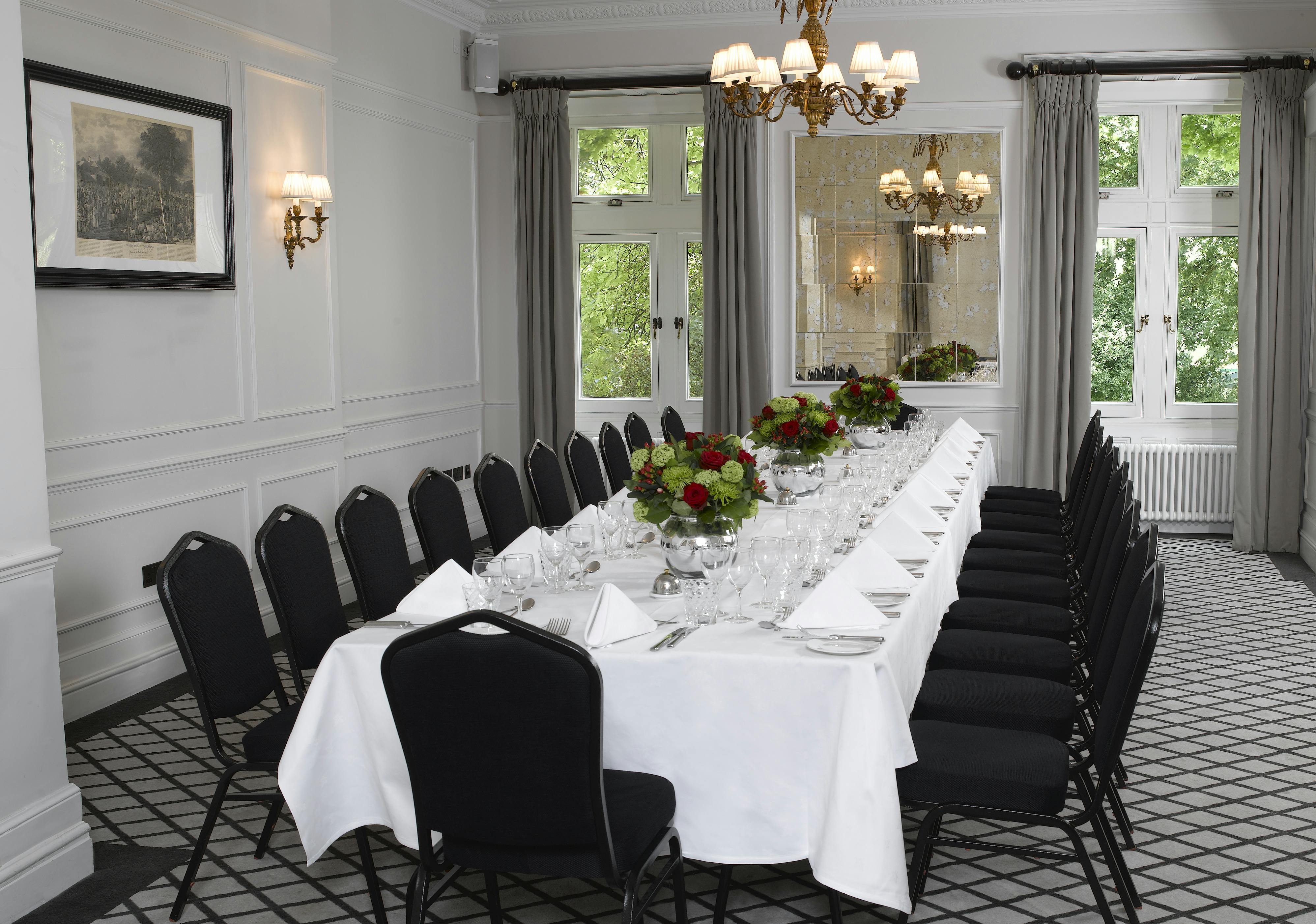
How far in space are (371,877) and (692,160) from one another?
7.31 meters

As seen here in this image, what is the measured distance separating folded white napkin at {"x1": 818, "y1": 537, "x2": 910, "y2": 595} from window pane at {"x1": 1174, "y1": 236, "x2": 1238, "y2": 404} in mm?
5872

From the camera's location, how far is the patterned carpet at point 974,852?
9.61 feet

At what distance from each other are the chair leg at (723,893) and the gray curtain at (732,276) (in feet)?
17.4

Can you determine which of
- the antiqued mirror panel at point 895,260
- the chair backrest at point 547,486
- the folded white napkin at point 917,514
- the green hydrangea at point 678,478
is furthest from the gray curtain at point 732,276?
the green hydrangea at point 678,478

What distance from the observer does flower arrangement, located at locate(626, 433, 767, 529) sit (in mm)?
3211

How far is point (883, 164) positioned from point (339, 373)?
4.00 meters

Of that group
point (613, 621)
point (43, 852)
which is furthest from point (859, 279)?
point (43, 852)

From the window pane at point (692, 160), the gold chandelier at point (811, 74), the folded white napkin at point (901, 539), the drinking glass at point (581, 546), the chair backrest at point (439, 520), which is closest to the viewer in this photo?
the drinking glass at point (581, 546)

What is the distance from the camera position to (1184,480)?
317 inches

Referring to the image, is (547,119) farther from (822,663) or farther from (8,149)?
(822,663)

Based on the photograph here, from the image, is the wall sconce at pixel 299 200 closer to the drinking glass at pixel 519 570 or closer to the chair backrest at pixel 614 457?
the chair backrest at pixel 614 457

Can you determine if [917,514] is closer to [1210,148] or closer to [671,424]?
[671,424]

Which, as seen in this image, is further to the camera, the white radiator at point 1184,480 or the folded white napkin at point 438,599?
the white radiator at point 1184,480

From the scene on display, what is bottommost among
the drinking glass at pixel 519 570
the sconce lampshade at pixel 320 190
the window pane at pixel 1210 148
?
the drinking glass at pixel 519 570
